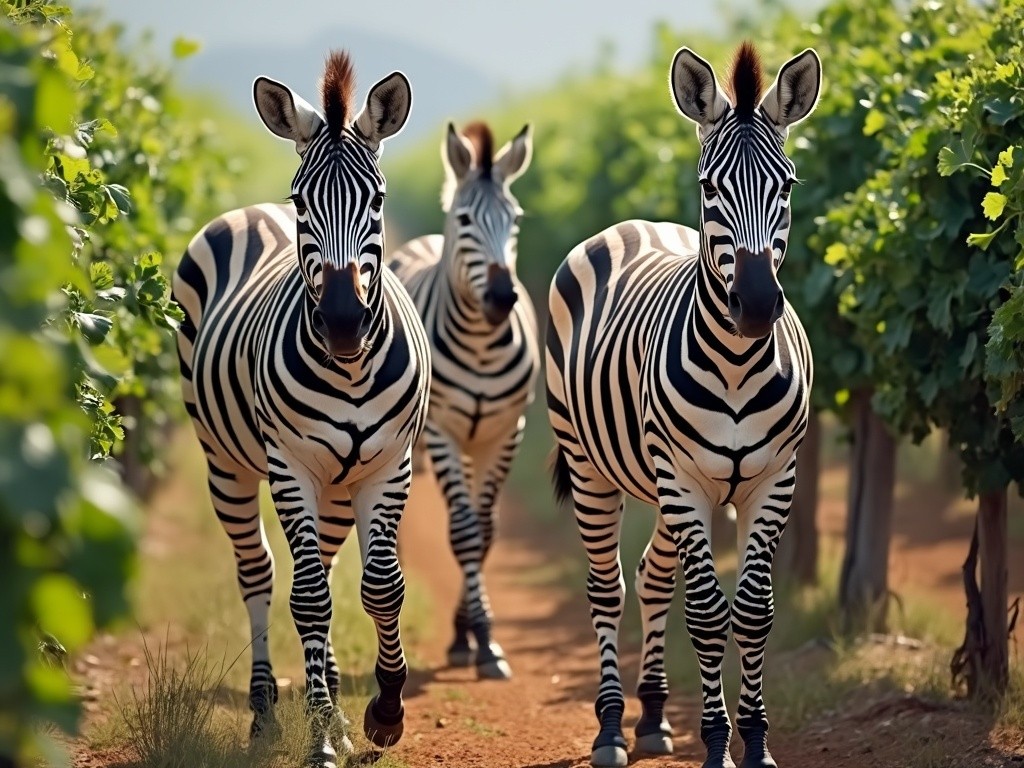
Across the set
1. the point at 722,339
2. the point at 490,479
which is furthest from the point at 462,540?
Answer: the point at 722,339

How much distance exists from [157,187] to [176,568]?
3156 millimetres

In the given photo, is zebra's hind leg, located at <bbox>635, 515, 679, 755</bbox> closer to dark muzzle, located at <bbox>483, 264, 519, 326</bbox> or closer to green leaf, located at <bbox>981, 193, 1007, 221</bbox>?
green leaf, located at <bbox>981, 193, 1007, 221</bbox>

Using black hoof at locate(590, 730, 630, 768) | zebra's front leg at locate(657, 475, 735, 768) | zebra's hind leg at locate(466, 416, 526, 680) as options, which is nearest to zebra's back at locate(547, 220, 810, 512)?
zebra's front leg at locate(657, 475, 735, 768)

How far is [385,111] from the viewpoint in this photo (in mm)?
6730

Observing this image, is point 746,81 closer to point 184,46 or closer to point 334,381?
point 334,381

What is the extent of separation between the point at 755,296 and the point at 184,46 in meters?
5.28

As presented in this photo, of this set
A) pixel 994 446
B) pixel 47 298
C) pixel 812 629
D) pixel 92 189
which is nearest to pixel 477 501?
pixel 812 629

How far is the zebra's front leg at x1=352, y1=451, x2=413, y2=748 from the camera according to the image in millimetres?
6629

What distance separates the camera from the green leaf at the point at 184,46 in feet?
30.9

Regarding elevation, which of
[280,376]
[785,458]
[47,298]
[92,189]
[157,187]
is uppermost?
[157,187]

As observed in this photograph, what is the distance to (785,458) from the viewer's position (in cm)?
618

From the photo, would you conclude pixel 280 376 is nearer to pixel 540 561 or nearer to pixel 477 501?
pixel 477 501

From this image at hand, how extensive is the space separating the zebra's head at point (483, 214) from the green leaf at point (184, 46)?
178 centimetres

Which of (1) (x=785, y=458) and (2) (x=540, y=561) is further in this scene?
(2) (x=540, y=561)
